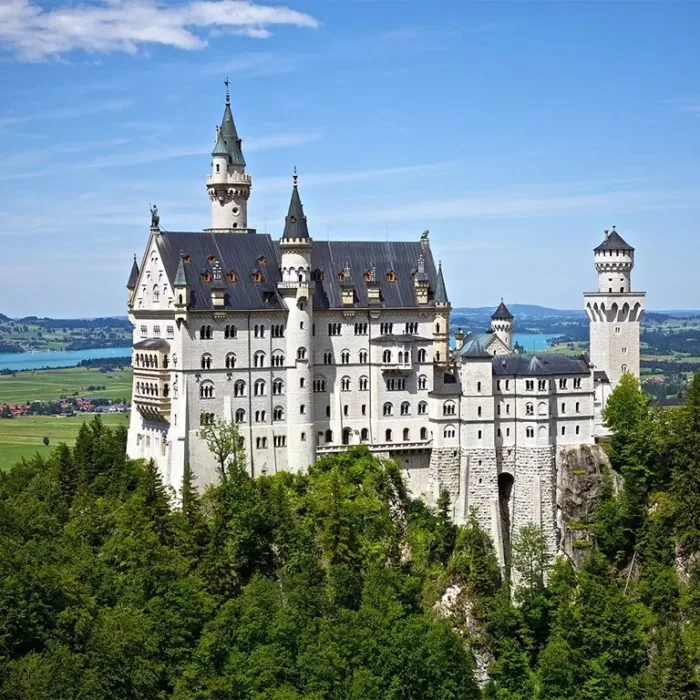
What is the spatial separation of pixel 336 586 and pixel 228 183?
1567 inches

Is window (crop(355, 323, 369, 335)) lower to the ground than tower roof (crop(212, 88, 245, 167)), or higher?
lower

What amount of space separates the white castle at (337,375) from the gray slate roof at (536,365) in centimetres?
11

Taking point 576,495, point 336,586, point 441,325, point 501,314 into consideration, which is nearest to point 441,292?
point 441,325

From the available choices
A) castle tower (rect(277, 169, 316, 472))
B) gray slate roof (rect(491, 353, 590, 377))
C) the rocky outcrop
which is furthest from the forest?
gray slate roof (rect(491, 353, 590, 377))

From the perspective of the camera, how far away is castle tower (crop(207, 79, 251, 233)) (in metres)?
114

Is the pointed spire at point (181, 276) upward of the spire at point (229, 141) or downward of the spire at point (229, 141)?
downward

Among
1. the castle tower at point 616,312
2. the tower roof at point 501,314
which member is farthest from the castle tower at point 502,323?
the castle tower at point 616,312

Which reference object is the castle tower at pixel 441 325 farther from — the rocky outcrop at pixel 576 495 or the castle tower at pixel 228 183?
the castle tower at pixel 228 183

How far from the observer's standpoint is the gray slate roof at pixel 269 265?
102 m

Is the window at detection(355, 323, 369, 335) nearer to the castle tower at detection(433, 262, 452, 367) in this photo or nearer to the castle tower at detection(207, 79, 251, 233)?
the castle tower at detection(433, 262, 452, 367)

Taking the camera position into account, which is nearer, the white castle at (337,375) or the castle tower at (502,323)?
the white castle at (337,375)

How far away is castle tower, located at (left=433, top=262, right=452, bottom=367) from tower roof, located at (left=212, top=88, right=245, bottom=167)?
21.4m

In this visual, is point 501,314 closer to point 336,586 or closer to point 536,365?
point 536,365

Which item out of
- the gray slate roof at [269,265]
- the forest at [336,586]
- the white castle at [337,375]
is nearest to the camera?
the forest at [336,586]
